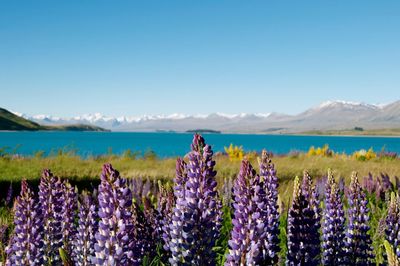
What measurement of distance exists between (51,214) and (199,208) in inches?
57.9

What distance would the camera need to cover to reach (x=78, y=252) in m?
3.71

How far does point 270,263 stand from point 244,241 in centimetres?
60

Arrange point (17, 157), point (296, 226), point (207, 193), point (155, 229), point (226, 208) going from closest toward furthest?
point (207, 193) < point (296, 226) < point (155, 229) < point (226, 208) < point (17, 157)

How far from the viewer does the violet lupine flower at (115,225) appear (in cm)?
238

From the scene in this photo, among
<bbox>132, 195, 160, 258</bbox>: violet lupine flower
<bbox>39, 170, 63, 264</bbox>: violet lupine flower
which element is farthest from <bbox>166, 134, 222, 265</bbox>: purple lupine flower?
<bbox>39, 170, 63, 264</bbox>: violet lupine flower

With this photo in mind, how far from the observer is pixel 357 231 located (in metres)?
3.96

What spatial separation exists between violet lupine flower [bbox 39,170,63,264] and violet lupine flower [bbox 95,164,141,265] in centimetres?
139

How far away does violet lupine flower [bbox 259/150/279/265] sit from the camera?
321 cm

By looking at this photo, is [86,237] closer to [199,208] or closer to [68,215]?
[68,215]

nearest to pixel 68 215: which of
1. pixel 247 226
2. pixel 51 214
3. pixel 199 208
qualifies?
pixel 51 214

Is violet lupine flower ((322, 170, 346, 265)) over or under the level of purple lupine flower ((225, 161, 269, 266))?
under

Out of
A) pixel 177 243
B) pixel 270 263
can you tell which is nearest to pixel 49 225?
pixel 177 243

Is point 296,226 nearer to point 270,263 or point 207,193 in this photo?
point 270,263

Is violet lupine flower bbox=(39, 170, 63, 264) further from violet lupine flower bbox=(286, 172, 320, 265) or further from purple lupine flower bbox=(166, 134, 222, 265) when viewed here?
violet lupine flower bbox=(286, 172, 320, 265)
